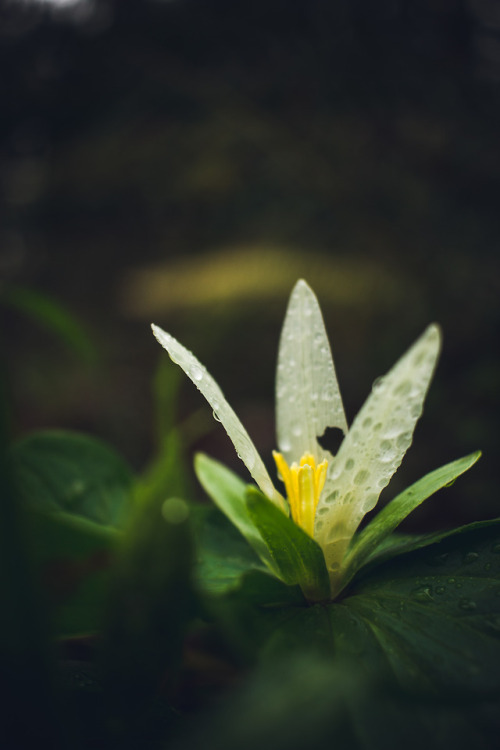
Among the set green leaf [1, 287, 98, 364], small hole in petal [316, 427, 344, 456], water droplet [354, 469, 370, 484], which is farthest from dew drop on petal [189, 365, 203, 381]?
small hole in petal [316, 427, 344, 456]

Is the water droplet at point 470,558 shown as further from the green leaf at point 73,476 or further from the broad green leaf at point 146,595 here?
the green leaf at point 73,476

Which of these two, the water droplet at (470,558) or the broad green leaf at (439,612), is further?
the water droplet at (470,558)

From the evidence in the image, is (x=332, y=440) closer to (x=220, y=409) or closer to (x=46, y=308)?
(x=46, y=308)

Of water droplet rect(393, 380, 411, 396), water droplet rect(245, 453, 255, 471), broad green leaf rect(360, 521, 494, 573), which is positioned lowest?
broad green leaf rect(360, 521, 494, 573)

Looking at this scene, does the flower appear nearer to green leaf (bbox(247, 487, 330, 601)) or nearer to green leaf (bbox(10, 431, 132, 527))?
green leaf (bbox(247, 487, 330, 601))

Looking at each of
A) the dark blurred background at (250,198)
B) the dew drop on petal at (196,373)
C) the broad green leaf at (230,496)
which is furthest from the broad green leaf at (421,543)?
the dark blurred background at (250,198)

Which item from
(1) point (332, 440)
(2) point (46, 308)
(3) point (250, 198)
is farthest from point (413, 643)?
(3) point (250, 198)

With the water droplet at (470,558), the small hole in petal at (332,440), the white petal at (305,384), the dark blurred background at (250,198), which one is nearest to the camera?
the water droplet at (470,558)
